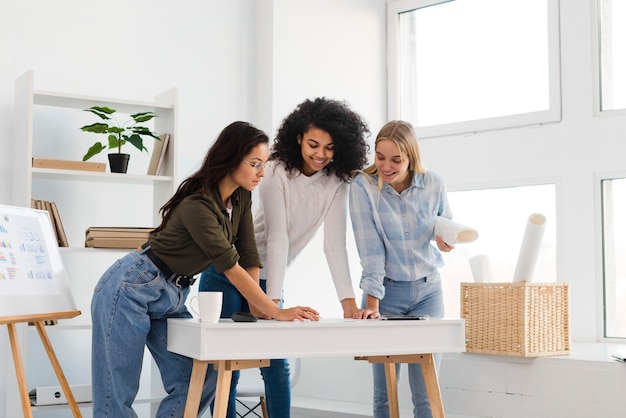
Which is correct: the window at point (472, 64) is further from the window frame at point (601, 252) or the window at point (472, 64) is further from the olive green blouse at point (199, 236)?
the olive green blouse at point (199, 236)

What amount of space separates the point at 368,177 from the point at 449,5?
2.15 meters

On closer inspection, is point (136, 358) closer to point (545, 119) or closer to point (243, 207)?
point (243, 207)

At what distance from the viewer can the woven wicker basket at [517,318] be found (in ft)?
10.5

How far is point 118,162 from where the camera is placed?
3508mm

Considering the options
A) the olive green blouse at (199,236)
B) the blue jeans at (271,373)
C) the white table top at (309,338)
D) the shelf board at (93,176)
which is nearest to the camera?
the white table top at (309,338)

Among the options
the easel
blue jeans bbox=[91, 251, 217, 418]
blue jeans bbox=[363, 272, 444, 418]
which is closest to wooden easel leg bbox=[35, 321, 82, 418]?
the easel

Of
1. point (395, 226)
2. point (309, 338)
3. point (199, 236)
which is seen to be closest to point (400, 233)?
point (395, 226)

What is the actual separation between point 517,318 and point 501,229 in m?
1.13

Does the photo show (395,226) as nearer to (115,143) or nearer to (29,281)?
(29,281)

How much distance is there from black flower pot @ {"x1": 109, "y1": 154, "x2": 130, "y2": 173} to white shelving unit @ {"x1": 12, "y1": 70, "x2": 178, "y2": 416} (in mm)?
40

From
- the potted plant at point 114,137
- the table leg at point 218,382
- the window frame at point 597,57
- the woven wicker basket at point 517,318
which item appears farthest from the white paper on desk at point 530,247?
the potted plant at point 114,137

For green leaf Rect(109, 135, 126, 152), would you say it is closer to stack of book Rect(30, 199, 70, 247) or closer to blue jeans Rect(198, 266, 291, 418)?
stack of book Rect(30, 199, 70, 247)

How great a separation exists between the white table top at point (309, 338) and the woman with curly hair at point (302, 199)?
1.05 feet

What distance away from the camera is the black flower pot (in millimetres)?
3502
